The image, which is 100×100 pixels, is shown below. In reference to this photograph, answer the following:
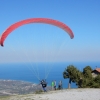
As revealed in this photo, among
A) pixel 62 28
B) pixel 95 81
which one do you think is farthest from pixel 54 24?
pixel 95 81

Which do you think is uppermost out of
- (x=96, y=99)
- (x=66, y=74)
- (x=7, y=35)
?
(x=7, y=35)

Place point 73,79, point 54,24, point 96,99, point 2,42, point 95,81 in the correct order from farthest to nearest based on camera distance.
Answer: point 73,79
point 95,81
point 96,99
point 54,24
point 2,42

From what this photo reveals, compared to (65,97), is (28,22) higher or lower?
higher

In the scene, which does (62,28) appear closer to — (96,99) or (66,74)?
(96,99)

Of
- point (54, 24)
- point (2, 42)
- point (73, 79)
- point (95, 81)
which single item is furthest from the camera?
point (73, 79)

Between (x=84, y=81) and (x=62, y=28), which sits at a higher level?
(x=62, y=28)

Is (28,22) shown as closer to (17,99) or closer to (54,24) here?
(54,24)

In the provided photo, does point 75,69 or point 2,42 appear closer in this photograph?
point 2,42

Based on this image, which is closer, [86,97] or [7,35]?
[7,35]

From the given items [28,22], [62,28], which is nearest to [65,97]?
[62,28]
